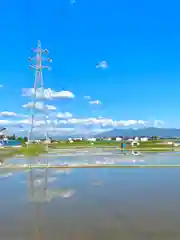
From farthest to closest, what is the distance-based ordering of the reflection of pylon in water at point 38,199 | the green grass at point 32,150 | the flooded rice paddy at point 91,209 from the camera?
the green grass at point 32,150
the reflection of pylon in water at point 38,199
the flooded rice paddy at point 91,209

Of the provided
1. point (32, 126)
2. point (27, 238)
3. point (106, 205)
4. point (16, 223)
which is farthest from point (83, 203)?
point (32, 126)

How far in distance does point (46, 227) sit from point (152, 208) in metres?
3.93

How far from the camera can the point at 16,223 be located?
34.6ft

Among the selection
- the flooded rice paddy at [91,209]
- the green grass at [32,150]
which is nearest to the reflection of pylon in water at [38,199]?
the flooded rice paddy at [91,209]

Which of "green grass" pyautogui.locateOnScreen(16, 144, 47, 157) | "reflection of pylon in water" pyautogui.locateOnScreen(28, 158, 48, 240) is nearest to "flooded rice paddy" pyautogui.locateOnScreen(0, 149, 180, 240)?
"reflection of pylon in water" pyautogui.locateOnScreen(28, 158, 48, 240)

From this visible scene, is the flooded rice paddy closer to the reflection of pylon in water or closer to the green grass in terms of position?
the reflection of pylon in water

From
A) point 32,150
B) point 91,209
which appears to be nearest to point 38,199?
point 91,209

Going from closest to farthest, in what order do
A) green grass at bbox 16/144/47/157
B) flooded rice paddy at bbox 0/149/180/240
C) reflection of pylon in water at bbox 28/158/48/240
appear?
flooded rice paddy at bbox 0/149/180/240, reflection of pylon in water at bbox 28/158/48/240, green grass at bbox 16/144/47/157

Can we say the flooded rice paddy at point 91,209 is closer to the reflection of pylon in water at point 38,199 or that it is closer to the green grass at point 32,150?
the reflection of pylon in water at point 38,199

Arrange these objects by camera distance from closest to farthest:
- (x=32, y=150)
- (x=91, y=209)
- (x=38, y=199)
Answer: (x=91, y=209) < (x=38, y=199) < (x=32, y=150)

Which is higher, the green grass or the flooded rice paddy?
the green grass

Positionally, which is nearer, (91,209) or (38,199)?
(91,209)

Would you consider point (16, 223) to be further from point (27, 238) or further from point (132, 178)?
point (132, 178)

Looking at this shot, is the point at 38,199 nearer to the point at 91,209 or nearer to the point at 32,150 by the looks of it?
the point at 91,209
